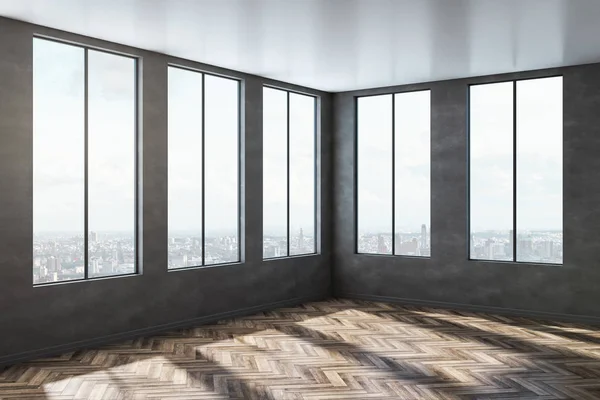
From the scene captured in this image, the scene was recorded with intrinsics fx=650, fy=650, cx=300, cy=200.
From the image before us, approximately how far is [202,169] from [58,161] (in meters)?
1.81

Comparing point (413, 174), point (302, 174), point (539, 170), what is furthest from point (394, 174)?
point (539, 170)

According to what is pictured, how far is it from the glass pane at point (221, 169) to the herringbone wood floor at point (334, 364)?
97 cm

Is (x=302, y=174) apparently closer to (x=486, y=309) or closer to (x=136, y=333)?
(x=486, y=309)

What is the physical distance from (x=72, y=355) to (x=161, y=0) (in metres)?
3.15

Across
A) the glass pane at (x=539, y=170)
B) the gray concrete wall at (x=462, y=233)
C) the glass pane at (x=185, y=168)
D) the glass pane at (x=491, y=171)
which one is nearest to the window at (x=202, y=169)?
the glass pane at (x=185, y=168)

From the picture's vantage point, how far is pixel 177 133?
23.1 ft

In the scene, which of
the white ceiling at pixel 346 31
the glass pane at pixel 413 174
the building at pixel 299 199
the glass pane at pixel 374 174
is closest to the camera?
the white ceiling at pixel 346 31

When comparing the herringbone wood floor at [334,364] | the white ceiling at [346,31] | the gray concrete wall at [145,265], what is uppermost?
the white ceiling at [346,31]

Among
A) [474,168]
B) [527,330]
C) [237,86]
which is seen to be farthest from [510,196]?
[237,86]

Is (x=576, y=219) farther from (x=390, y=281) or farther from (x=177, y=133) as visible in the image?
(x=177, y=133)

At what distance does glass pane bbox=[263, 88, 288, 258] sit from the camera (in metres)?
8.30

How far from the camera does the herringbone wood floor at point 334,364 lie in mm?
4715

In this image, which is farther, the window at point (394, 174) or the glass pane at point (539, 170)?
the window at point (394, 174)

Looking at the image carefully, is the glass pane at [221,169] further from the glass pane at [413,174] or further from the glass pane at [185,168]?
the glass pane at [413,174]
